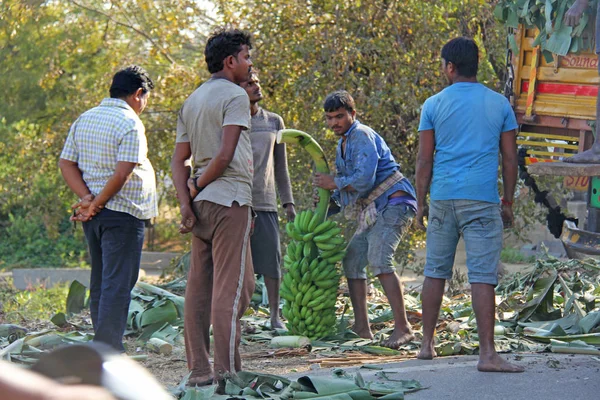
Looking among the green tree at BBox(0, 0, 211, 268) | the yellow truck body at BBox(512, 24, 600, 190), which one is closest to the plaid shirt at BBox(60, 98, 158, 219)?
the yellow truck body at BBox(512, 24, 600, 190)

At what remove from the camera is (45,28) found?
1823 cm

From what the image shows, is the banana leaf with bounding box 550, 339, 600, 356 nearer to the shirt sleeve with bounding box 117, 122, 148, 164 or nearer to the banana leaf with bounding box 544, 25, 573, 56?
the banana leaf with bounding box 544, 25, 573, 56

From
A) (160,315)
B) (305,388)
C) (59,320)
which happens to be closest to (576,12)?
(305,388)

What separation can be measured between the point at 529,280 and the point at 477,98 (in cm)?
298

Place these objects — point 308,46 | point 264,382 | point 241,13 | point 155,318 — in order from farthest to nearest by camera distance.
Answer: point 241,13
point 308,46
point 155,318
point 264,382

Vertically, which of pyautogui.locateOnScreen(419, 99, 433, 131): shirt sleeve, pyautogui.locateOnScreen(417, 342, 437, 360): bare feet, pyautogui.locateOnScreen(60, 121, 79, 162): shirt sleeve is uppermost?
pyautogui.locateOnScreen(419, 99, 433, 131): shirt sleeve

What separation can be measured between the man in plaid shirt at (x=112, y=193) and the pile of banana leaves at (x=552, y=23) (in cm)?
313

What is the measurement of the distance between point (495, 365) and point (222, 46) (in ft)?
8.08

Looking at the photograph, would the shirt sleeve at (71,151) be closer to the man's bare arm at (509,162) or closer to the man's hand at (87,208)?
the man's hand at (87,208)

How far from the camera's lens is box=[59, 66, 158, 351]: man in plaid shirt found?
587 cm

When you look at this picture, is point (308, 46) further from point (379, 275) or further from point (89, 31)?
point (89, 31)

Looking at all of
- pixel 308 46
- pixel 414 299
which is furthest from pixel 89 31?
pixel 414 299

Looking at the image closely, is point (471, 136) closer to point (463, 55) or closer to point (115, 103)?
point (463, 55)

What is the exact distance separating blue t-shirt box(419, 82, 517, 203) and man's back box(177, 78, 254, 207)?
1.29 m
